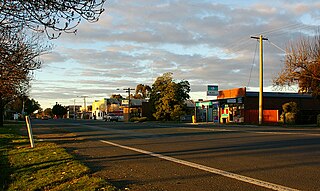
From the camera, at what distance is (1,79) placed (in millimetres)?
12539

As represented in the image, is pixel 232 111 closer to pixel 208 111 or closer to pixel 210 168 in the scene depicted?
pixel 208 111

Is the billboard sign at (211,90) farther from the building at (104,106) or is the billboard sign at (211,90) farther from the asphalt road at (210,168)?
Result: the building at (104,106)

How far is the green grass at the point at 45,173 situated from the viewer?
8.37m

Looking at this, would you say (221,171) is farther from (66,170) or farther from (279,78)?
(279,78)

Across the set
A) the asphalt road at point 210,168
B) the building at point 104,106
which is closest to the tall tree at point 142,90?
the building at point 104,106

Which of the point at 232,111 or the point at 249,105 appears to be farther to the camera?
the point at 232,111

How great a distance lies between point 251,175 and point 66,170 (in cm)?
487

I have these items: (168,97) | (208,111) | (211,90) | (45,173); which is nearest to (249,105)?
(211,90)

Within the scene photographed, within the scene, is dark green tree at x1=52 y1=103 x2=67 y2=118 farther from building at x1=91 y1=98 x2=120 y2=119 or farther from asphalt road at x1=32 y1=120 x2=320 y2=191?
asphalt road at x1=32 y1=120 x2=320 y2=191

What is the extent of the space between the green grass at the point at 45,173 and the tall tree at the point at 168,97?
50.1 meters

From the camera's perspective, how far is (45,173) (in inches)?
400

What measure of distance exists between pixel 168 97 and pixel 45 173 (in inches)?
2150

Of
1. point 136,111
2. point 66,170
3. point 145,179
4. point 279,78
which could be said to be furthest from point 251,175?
point 136,111

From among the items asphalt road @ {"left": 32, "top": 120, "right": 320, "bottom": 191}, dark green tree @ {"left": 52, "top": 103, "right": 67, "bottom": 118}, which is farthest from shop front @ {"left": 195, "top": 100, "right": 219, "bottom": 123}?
dark green tree @ {"left": 52, "top": 103, "right": 67, "bottom": 118}
